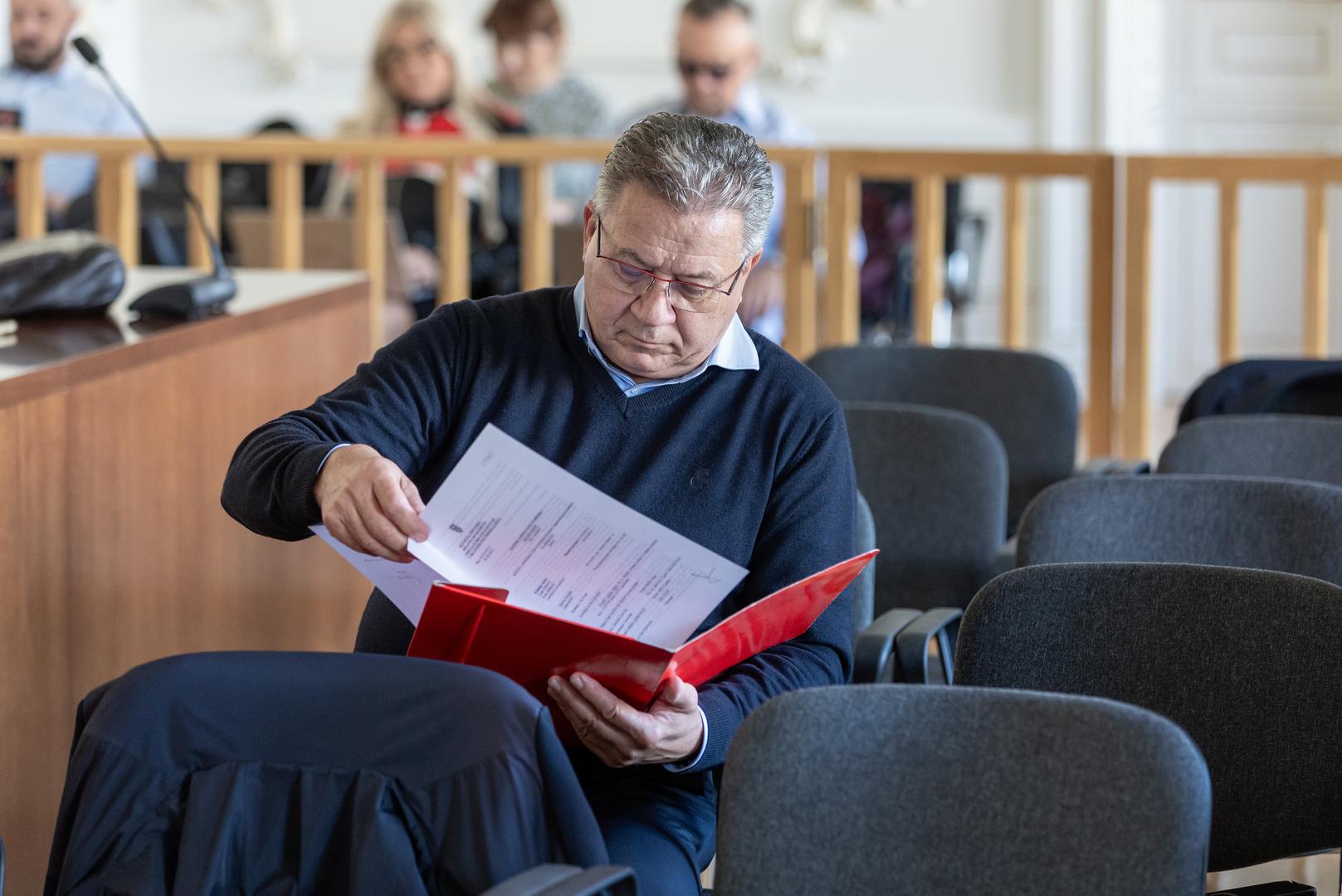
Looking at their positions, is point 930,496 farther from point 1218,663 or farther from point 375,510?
point 375,510

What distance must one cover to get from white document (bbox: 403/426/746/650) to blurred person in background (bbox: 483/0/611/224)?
3.47 meters

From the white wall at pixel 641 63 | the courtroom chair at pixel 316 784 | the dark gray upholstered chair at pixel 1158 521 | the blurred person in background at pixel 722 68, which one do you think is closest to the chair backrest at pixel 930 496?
the dark gray upholstered chair at pixel 1158 521

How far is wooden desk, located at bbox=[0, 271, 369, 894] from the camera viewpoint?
200 centimetres

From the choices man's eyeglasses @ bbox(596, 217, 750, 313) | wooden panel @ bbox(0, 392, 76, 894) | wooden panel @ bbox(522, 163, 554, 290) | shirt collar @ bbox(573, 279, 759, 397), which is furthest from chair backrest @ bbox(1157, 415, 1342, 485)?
wooden panel @ bbox(522, 163, 554, 290)

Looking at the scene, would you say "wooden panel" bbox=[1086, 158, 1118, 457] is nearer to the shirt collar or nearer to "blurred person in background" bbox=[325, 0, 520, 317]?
"blurred person in background" bbox=[325, 0, 520, 317]

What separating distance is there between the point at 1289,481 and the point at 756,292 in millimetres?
1996

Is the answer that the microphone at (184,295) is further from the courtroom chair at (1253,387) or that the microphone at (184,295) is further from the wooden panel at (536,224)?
the courtroom chair at (1253,387)

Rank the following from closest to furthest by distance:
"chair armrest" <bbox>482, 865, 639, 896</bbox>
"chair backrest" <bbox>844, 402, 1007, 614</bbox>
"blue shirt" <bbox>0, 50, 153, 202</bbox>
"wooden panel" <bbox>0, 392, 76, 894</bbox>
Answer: "chair armrest" <bbox>482, 865, 639, 896</bbox>, "wooden panel" <bbox>0, 392, 76, 894</bbox>, "chair backrest" <bbox>844, 402, 1007, 614</bbox>, "blue shirt" <bbox>0, 50, 153, 202</bbox>

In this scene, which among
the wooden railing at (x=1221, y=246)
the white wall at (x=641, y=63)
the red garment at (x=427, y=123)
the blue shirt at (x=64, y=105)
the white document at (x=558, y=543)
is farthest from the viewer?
the white wall at (x=641, y=63)

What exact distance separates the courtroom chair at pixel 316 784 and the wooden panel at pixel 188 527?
2.70ft

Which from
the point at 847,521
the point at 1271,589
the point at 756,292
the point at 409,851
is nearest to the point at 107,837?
the point at 409,851

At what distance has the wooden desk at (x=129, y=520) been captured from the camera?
2.00 metres

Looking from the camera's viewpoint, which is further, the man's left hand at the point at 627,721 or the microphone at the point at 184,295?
the microphone at the point at 184,295

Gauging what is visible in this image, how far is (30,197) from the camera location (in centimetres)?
423
